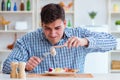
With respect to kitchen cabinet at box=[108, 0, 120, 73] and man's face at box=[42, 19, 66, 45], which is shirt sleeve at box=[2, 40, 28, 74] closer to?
man's face at box=[42, 19, 66, 45]

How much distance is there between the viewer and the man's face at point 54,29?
2307mm

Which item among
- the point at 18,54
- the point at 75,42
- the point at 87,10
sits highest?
the point at 87,10

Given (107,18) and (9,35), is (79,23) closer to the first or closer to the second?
(107,18)

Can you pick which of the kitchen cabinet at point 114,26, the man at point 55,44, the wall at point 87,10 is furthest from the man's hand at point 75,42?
the wall at point 87,10

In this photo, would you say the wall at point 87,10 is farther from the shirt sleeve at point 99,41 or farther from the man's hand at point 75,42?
the man's hand at point 75,42

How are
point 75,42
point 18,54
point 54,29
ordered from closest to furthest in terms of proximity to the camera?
point 75,42 < point 54,29 < point 18,54

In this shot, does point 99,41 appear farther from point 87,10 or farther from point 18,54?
point 87,10

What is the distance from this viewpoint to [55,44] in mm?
2477

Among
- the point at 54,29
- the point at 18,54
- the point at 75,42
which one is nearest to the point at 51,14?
the point at 54,29

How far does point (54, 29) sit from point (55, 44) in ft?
0.66

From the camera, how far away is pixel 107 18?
525 centimetres

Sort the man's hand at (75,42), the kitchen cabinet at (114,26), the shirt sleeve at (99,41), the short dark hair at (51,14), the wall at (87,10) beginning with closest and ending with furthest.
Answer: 1. the man's hand at (75,42)
2. the short dark hair at (51,14)
3. the shirt sleeve at (99,41)
4. the kitchen cabinet at (114,26)
5. the wall at (87,10)

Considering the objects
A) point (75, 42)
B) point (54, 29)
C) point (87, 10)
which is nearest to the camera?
point (75, 42)

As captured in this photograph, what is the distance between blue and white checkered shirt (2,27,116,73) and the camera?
2.47 m
